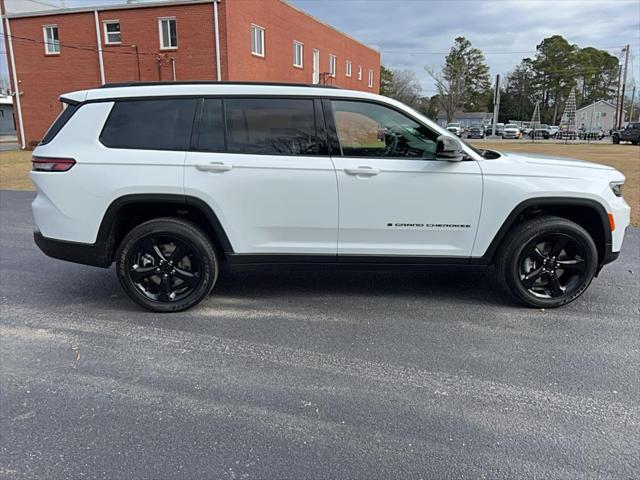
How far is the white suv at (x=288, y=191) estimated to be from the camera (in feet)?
13.0

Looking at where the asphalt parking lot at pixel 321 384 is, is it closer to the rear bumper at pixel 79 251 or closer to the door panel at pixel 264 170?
the rear bumper at pixel 79 251

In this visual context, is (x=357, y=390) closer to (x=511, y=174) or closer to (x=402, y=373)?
(x=402, y=373)

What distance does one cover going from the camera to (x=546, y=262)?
4207mm

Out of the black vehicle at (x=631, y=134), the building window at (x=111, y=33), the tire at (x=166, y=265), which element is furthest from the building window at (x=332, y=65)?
the tire at (x=166, y=265)

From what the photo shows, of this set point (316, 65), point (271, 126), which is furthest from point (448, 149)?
point (316, 65)

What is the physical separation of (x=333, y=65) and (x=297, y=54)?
6.55 metres

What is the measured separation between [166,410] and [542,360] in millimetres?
2568

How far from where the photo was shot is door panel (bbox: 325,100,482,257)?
13.0 ft

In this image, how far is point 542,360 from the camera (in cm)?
341

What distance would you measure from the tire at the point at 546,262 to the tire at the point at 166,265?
258 centimetres

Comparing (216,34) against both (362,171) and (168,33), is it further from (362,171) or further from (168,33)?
(362,171)

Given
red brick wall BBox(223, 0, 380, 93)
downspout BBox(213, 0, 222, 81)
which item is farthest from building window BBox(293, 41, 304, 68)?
downspout BBox(213, 0, 222, 81)

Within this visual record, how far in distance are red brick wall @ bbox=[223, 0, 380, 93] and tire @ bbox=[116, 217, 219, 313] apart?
2034cm

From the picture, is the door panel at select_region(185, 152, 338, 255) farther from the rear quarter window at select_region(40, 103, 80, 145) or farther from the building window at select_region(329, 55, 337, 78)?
the building window at select_region(329, 55, 337, 78)
